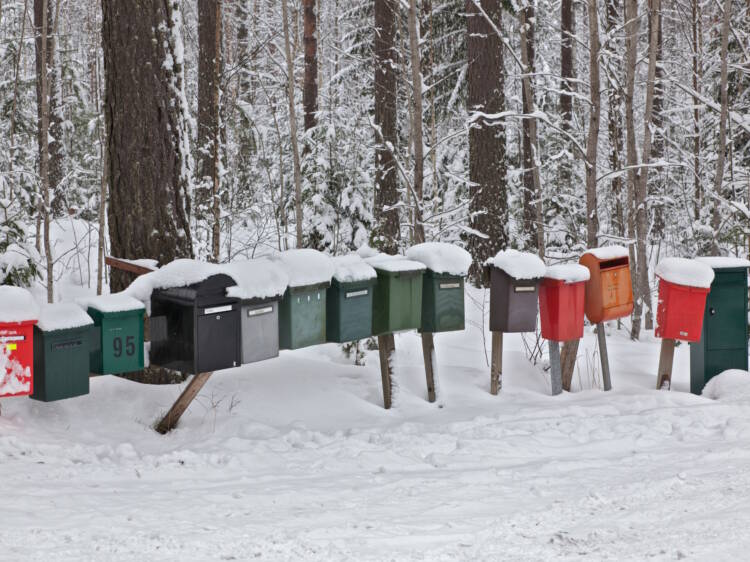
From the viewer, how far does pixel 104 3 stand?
6797 millimetres

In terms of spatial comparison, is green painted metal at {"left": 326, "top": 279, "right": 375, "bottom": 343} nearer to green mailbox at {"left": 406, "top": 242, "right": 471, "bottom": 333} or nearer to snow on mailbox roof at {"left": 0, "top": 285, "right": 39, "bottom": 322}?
green mailbox at {"left": 406, "top": 242, "right": 471, "bottom": 333}

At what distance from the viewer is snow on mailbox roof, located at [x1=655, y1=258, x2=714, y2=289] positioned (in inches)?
282

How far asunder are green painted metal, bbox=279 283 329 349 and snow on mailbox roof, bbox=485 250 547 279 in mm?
1671

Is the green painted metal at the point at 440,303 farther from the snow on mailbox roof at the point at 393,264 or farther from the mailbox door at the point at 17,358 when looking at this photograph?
the mailbox door at the point at 17,358

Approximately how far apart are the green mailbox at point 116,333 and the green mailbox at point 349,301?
147cm

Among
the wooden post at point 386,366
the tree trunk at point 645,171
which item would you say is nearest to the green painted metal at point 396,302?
the wooden post at point 386,366

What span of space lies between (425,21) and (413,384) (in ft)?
31.7

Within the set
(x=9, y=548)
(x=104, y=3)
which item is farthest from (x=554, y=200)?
(x=9, y=548)

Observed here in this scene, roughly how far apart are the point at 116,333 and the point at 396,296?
222 centimetres

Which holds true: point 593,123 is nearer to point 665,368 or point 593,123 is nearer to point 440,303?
point 665,368

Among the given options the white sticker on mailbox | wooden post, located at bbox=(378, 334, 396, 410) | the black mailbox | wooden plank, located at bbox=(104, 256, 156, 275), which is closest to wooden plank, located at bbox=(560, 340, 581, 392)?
wooden post, located at bbox=(378, 334, 396, 410)

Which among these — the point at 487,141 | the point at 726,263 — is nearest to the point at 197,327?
the point at 726,263

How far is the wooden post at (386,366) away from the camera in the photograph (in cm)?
683

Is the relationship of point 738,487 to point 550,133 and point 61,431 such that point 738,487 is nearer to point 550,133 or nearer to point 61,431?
point 61,431
